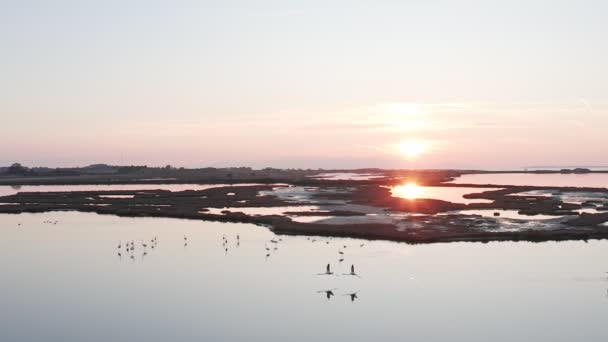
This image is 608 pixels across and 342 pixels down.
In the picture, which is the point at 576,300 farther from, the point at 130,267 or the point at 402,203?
the point at 402,203

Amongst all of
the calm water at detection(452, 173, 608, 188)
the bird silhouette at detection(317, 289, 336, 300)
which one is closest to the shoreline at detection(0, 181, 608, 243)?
the bird silhouette at detection(317, 289, 336, 300)

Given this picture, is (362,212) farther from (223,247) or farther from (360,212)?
(223,247)

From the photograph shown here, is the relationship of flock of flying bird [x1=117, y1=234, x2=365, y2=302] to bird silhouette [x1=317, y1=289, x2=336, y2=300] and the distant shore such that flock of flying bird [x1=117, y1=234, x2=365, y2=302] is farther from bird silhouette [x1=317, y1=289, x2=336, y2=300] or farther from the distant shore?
the distant shore

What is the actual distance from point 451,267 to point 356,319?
9.80 metres

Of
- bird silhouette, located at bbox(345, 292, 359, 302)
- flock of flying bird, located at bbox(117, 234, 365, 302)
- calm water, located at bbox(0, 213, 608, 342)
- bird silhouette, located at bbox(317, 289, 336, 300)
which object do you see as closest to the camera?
calm water, located at bbox(0, 213, 608, 342)

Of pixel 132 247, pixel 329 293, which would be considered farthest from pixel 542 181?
pixel 329 293

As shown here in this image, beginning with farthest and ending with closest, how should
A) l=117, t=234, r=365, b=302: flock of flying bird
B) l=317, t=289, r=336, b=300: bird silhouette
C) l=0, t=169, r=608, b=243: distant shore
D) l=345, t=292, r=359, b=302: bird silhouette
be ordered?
l=0, t=169, r=608, b=243: distant shore, l=117, t=234, r=365, b=302: flock of flying bird, l=317, t=289, r=336, b=300: bird silhouette, l=345, t=292, r=359, b=302: bird silhouette

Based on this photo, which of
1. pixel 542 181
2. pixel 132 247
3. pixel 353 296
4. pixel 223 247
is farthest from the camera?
pixel 542 181

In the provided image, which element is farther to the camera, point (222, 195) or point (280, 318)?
point (222, 195)

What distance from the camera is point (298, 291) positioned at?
27.1 meters

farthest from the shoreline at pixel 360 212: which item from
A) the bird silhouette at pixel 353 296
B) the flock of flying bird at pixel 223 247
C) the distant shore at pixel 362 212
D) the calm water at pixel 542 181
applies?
the calm water at pixel 542 181

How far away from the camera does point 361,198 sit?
73625 millimetres

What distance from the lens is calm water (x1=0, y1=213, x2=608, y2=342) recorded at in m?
21.8

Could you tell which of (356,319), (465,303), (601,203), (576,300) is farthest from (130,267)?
(601,203)
